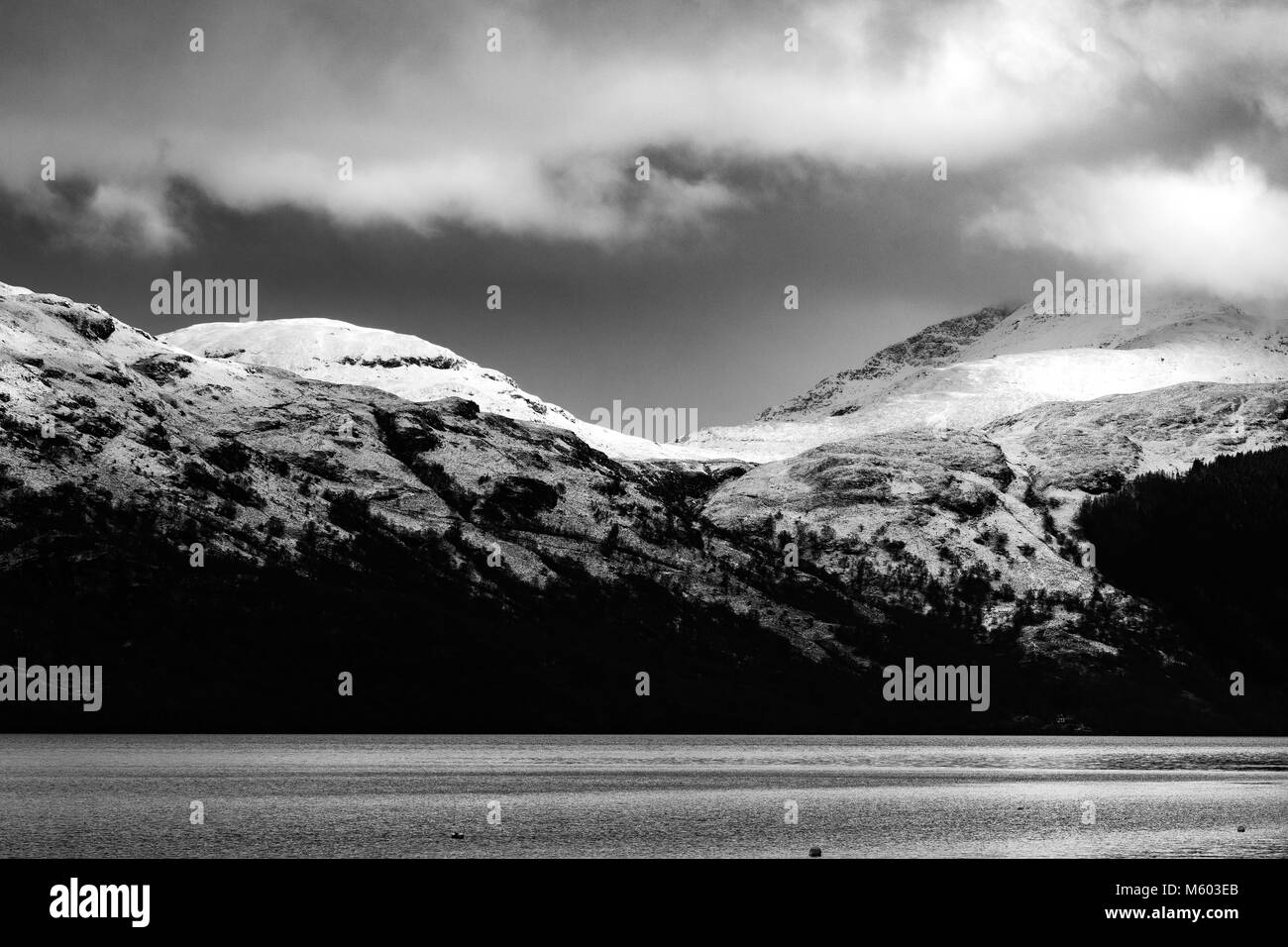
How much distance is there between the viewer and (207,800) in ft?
549

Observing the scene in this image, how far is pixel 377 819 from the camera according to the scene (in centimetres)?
14512
